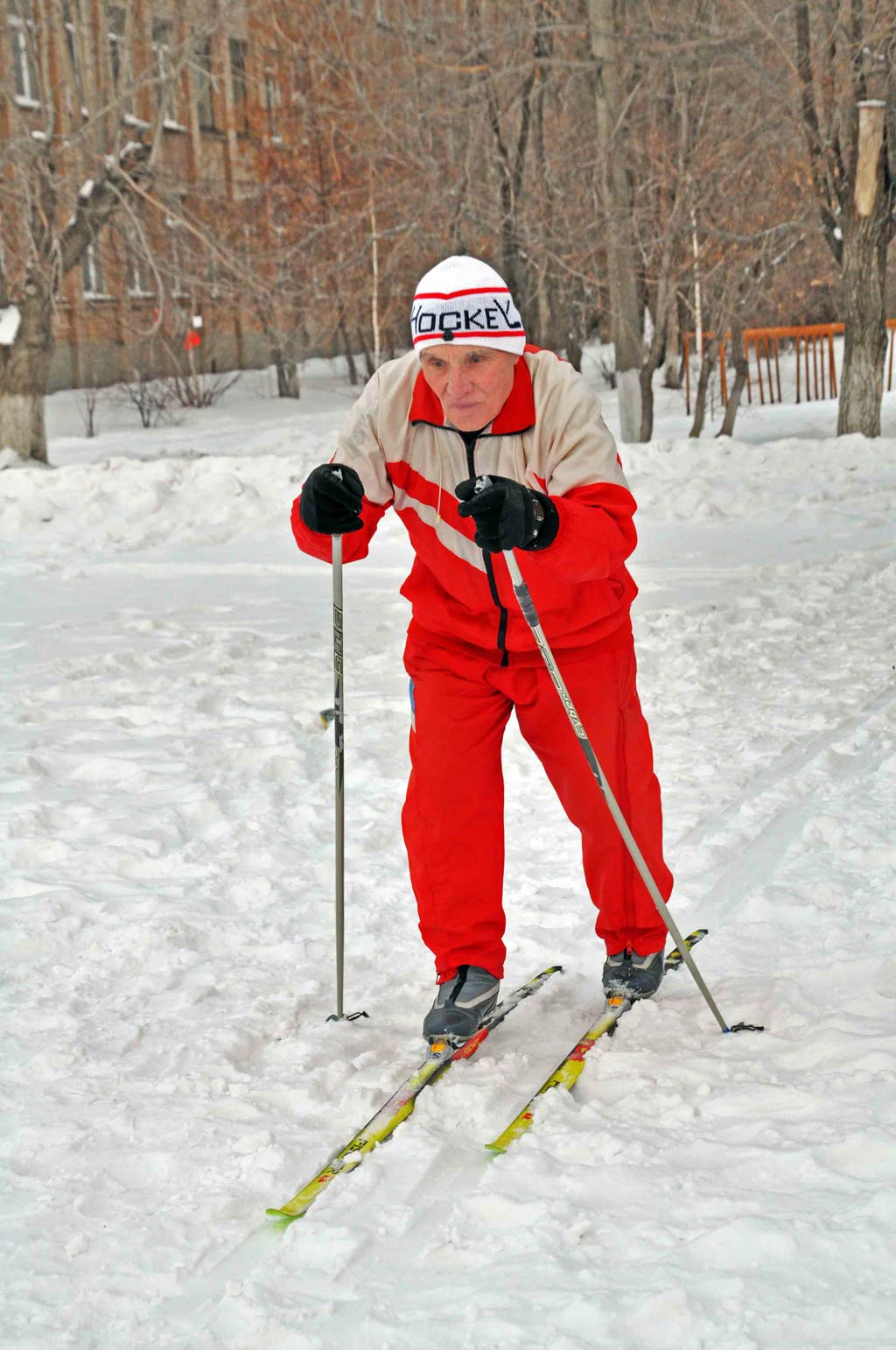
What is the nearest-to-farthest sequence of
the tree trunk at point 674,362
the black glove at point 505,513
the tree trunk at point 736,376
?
the black glove at point 505,513 < the tree trunk at point 736,376 < the tree trunk at point 674,362

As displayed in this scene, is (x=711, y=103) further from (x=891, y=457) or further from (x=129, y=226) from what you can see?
(x=129, y=226)

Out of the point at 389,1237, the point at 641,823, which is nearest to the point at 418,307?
the point at 641,823

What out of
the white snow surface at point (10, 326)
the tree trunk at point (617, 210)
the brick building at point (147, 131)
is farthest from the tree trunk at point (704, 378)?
the white snow surface at point (10, 326)

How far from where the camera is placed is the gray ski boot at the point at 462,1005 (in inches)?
132

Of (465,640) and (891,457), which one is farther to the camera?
(891,457)

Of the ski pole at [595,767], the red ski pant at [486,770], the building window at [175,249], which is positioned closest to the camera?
the ski pole at [595,767]

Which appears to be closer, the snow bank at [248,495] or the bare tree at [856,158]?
the snow bank at [248,495]

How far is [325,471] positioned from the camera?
3146 millimetres

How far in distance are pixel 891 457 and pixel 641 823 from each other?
11700 millimetres

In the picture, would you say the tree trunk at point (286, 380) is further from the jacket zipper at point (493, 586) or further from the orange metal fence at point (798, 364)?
the jacket zipper at point (493, 586)

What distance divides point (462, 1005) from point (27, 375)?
1336 cm

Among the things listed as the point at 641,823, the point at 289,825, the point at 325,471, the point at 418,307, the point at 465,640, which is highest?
the point at 418,307

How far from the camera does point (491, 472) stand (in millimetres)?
3240

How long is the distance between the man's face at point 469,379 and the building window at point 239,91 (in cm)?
2922
